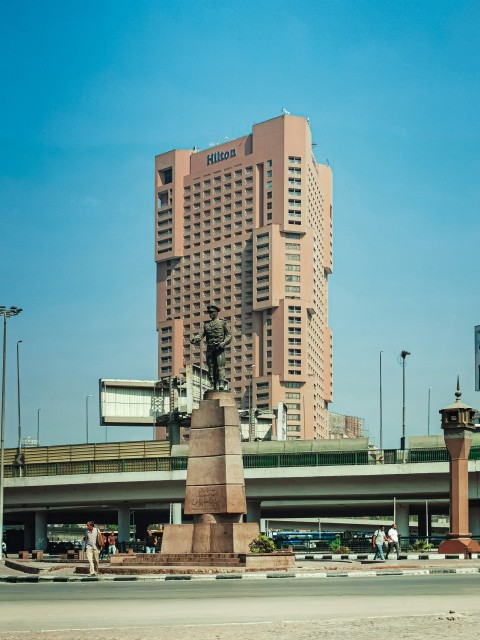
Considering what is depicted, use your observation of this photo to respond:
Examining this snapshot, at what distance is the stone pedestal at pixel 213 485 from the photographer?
3672 centimetres

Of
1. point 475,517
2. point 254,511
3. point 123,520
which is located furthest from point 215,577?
point 123,520

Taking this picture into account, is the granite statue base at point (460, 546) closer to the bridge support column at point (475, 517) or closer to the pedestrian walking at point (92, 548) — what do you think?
the pedestrian walking at point (92, 548)

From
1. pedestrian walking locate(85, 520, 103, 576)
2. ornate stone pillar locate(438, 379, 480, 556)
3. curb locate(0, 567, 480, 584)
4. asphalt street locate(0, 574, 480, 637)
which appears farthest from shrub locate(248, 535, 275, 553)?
ornate stone pillar locate(438, 379, 480, 556)

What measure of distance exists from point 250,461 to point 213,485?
34.8 meters

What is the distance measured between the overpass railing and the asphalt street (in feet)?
128

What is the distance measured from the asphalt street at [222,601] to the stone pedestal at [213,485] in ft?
23.7

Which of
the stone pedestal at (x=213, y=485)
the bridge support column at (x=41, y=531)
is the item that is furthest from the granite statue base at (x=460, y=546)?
the bridge support column at (x=41, y=531)

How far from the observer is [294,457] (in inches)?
2793

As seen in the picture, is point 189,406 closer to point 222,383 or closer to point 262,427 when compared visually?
point 262,427

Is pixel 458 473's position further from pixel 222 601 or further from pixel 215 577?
pixel 222 601

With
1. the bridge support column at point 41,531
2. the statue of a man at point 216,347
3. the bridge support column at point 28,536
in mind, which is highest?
the statue of a man at point 216,347

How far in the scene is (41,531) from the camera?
90.1 meters

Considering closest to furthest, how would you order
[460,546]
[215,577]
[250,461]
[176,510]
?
[215,577]
[460,546]
[250,461]
[176,510]

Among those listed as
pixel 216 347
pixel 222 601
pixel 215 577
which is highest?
pixel 216 347
